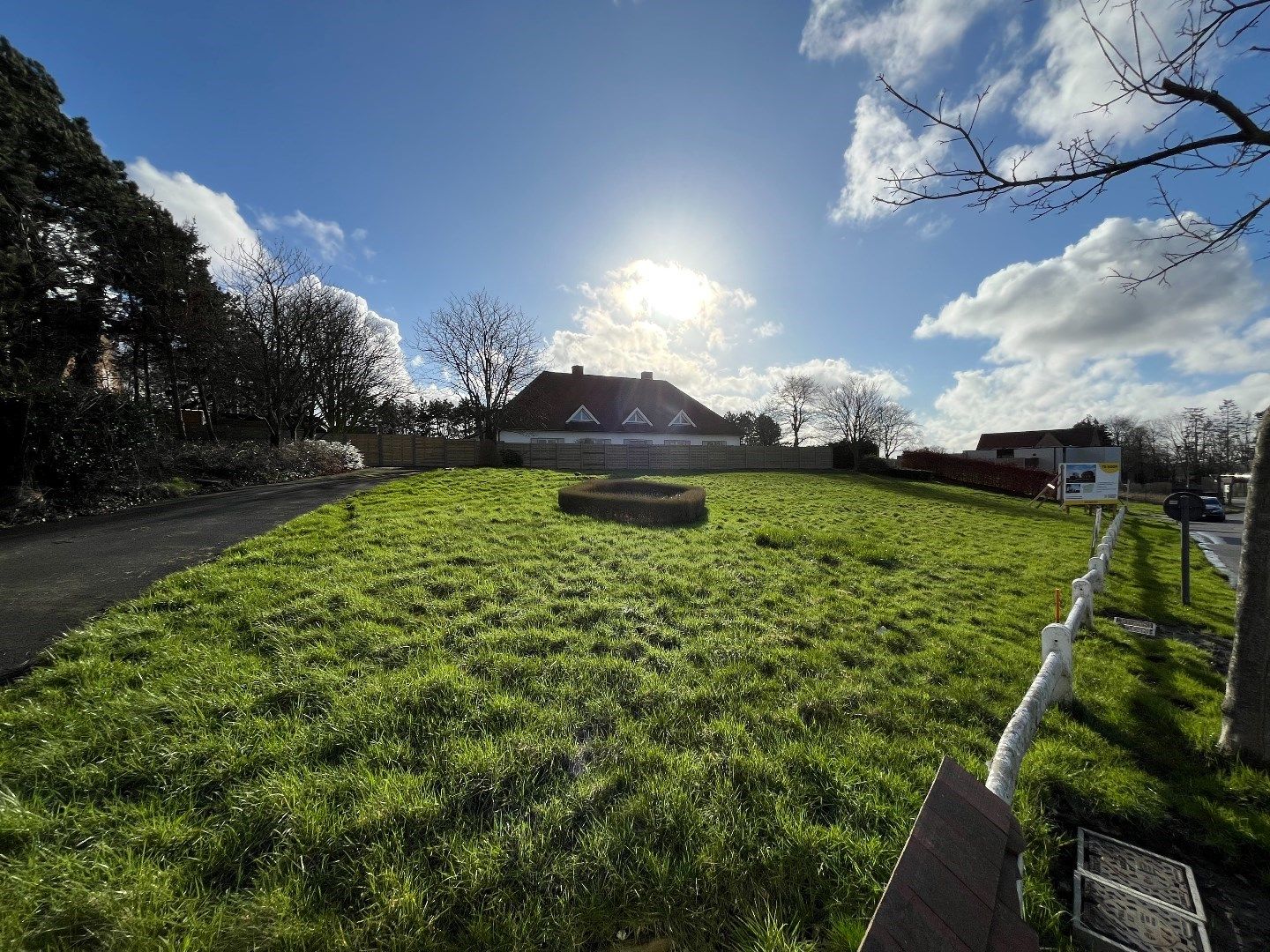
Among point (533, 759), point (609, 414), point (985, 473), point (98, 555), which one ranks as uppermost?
point (609, 414)

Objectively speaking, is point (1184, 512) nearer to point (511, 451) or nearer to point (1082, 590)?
point (1082, 590)

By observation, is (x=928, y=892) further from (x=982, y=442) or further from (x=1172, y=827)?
(x=982, y=442)

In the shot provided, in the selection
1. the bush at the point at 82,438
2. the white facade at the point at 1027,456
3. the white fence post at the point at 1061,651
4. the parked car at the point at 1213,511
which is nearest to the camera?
the white fence post at the point at 1061,651

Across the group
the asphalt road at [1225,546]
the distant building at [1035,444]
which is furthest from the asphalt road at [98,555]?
the distant building at [1035,444]

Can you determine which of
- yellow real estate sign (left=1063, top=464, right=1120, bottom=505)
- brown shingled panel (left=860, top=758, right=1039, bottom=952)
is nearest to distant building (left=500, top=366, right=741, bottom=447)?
yellow real estate sign (left=1063, top=464, right=1120, bottom=505)

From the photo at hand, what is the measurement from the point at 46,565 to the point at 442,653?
20.9 ft

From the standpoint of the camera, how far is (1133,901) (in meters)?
2.03

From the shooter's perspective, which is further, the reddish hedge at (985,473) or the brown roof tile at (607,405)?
the brown roof tile at (607,405)

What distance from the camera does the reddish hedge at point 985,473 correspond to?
27.1m

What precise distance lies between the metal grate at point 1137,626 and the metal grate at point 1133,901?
4873 millimetres

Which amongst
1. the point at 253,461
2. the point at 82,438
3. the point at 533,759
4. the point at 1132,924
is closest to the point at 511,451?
the point at 253,461

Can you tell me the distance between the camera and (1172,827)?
8.18ft

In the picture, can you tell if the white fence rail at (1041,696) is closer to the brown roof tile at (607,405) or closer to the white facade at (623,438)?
the white facade at (623,438)

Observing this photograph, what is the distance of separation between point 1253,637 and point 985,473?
31.2m
